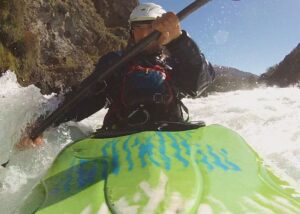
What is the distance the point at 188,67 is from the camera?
359 centimetres

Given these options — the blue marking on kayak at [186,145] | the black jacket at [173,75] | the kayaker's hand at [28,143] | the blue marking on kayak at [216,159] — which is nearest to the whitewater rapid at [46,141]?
the kayaker's hand at [28,143]

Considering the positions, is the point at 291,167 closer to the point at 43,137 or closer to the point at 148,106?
the point at 148,106

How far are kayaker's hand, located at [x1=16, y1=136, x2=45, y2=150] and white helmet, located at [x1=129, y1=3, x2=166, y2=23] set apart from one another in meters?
1.30

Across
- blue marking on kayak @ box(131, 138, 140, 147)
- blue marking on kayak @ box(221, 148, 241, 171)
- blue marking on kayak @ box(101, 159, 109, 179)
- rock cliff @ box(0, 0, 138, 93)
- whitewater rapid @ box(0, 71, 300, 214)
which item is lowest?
rock cliff @ box(0, 0, 138, 93)

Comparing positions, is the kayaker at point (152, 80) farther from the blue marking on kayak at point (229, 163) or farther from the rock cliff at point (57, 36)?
the rock cliff at point (57, 36)

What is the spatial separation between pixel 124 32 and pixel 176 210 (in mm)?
32050

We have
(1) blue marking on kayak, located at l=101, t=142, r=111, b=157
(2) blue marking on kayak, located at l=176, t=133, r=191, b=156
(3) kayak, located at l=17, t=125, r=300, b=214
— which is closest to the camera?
(3) kayak, located at l=17, t=125, r=300, b=214

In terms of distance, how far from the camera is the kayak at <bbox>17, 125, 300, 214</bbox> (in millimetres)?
1952

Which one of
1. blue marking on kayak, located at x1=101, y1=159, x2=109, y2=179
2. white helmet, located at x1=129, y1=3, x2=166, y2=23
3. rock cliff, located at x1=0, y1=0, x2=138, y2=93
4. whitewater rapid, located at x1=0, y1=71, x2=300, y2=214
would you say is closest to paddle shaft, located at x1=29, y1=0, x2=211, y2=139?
whitewater rapid, located at x1=0, y1=71, x2=300, y2=214

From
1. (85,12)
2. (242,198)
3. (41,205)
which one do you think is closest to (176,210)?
(242,198)

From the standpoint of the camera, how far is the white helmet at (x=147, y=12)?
365 centimetres

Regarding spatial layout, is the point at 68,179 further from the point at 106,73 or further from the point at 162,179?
the point at 106,73

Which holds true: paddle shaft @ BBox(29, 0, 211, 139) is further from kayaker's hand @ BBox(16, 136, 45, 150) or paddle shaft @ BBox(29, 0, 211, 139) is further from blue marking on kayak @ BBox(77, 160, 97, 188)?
blue marking on kayak @ BBox(77, 160, 97, 188)

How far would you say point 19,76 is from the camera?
1798 cm
